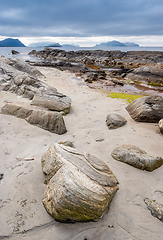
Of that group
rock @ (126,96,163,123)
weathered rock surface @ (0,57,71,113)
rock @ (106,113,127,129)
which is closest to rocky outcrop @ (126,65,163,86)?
rock @ (126,96,163,123)

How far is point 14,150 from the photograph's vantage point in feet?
13.6

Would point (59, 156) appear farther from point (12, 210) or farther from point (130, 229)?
point (130, 229)

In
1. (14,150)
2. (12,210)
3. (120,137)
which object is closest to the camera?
(12,210)

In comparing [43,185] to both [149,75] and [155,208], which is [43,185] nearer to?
[155,208]

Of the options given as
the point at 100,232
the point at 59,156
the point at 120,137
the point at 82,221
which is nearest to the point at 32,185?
the point at 59,156

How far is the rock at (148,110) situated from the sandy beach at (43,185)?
1.78 feet

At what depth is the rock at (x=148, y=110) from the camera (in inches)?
265

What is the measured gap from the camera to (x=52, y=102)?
23.5 feet

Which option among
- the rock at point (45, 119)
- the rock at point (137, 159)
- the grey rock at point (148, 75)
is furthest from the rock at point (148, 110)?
the grey rock at point (148, 75)

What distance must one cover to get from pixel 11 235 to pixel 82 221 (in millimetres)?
1118

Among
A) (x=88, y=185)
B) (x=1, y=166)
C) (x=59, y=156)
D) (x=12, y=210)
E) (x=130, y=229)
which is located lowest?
(x=130, y=229)

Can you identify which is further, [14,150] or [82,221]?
[14,150]

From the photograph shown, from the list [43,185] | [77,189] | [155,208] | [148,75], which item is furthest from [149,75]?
[77,189]

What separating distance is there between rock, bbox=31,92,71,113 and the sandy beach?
1.19 metres
